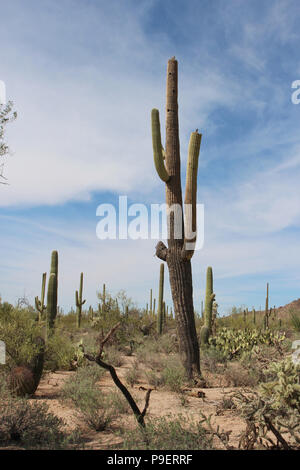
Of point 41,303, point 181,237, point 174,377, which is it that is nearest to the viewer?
point 174,377

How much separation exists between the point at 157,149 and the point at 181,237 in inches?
90.9

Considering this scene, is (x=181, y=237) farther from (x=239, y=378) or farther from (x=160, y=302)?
(x=160, y=302)

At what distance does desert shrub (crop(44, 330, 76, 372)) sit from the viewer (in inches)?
398

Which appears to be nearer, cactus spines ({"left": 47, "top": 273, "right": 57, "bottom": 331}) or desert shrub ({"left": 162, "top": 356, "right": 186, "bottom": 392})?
desert shrub ({"left": 162, "top": 356, "right": 186, "bottom": 392})

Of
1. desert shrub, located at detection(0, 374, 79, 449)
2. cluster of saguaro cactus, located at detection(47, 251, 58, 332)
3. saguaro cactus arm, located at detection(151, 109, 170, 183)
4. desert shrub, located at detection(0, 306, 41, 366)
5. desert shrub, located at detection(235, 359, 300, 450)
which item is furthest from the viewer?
cluster of saguaro cactus, located at detection(47, 251, 58, 332)

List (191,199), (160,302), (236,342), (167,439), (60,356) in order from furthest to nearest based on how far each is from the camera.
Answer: (160,302)
(236,342)
(60,356)
(191,199)
(167,439)

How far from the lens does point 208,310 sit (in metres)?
15.0

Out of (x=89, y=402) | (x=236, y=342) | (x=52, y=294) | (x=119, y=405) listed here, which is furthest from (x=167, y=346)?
(x=89, y=402)

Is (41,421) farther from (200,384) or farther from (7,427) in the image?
(200,384)

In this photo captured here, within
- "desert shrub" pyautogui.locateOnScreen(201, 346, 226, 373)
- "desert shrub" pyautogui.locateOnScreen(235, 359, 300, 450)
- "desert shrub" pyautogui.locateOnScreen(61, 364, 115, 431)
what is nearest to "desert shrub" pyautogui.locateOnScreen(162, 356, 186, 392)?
"desert shrub" pyautogui.locateOnScreen(201, 346, 226, 373)

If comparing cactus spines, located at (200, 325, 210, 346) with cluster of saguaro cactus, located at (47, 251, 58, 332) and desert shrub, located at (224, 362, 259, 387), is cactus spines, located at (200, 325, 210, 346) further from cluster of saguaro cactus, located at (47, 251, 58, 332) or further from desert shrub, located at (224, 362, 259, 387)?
cluster of saguaro cactus, located at (47, 251, 58, 332)

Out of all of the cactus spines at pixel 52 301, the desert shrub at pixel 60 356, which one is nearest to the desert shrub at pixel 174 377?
the desert shrub at pixel 60 356
